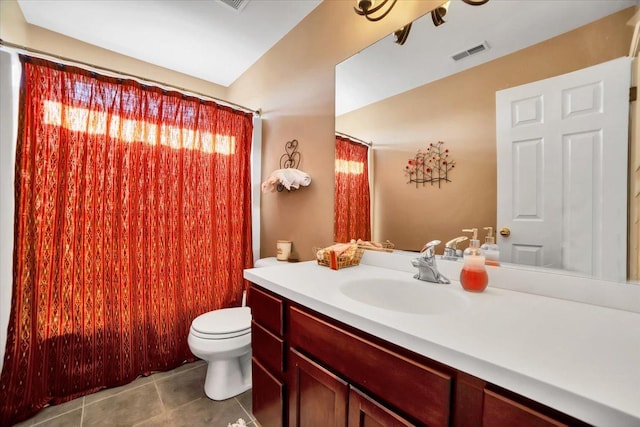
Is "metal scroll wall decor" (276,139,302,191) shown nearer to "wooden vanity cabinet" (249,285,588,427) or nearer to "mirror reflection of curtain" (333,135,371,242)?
"mirror reflection of curtain" (333,135,371,242)

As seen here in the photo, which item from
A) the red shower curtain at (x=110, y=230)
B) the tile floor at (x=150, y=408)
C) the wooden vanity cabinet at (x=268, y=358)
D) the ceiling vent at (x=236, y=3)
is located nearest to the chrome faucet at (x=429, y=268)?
the wooden vanity cabinet at (x=268, y=358)

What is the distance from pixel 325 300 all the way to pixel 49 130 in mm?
1857

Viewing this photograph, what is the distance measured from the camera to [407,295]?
106 centimetres

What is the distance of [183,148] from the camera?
1925 mm

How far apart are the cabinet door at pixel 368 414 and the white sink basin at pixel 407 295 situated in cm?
35

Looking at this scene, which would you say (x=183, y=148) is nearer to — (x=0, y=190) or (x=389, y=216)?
(x=0, y=190)

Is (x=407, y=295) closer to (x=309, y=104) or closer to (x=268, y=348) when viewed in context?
(x=268, y=348)

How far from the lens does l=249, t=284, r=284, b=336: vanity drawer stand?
3.44ft

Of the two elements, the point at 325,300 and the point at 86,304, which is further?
the point at 86,304

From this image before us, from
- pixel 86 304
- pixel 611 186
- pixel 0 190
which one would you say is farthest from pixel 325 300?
pixel 0 190

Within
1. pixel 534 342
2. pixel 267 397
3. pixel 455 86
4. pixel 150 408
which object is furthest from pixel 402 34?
pixel 150 408

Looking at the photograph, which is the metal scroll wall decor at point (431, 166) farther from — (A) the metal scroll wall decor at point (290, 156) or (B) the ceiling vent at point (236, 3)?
(B) the ceiling vent at point (236, 3)

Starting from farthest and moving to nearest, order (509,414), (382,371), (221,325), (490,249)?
1. (221,325)
2. (490,249)
3. (382,371)
4. (509,414)

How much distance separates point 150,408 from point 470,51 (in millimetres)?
2453
